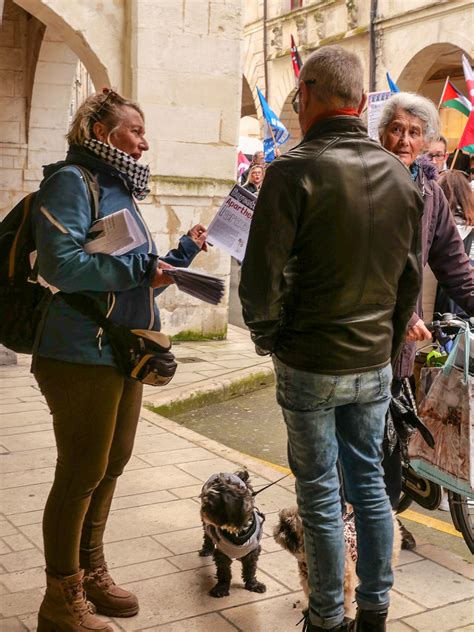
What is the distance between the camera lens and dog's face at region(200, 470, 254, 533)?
343cm

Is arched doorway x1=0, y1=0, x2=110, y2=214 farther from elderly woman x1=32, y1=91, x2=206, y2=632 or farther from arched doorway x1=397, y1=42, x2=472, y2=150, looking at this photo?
elderly woman x1=32, y1=91, x2=206, y2=632

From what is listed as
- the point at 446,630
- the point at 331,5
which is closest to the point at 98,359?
the point at 446,630

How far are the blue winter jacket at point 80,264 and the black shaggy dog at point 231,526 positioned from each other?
0.79m

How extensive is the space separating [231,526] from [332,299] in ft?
3.73

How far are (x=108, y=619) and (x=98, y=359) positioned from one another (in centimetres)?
102

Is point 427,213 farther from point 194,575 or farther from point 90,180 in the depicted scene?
point 194,575

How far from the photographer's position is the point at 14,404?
263 inches

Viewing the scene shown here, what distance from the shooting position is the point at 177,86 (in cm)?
950

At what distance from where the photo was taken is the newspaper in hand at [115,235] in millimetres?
2895

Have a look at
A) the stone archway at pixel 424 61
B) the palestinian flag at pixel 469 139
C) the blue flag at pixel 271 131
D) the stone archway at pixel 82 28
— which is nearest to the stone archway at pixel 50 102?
the blue flag at pixel 271 131

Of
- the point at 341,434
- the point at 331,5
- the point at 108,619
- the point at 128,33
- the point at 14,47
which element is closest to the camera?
the point at 341,434

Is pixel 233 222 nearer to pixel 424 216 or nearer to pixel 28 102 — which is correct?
pixel 424 216

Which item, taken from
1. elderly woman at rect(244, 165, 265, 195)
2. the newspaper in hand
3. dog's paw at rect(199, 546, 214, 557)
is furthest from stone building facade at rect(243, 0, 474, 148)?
the newspaper in hand

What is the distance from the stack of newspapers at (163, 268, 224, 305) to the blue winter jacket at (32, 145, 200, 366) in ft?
0.33
